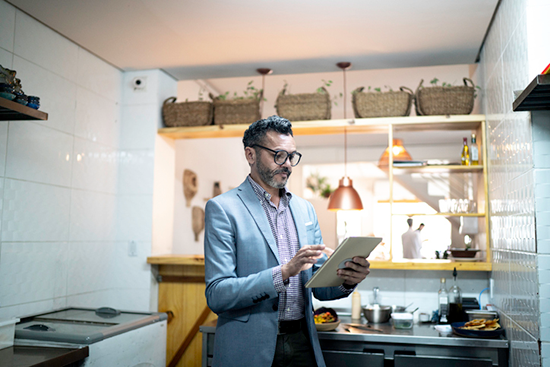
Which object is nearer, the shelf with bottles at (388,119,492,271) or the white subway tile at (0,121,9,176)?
the white subway tile at (0,121,9,176)

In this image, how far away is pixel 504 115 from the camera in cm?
235

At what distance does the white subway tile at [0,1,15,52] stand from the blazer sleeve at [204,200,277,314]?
1.53 metres

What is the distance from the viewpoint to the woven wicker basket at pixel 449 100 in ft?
9.84

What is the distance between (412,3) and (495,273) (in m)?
1.61

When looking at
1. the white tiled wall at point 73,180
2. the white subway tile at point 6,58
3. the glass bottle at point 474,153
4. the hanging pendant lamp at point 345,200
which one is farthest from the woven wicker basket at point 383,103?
the white subway tile at point 6,58

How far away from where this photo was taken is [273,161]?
1.74 metres

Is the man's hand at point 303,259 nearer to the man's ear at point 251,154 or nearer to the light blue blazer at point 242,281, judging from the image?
the light blue blazer at point 242,281

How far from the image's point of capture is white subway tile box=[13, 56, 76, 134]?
2.51m

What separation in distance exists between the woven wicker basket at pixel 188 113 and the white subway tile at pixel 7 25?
1.17 metres

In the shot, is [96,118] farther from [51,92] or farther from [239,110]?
[239,110]

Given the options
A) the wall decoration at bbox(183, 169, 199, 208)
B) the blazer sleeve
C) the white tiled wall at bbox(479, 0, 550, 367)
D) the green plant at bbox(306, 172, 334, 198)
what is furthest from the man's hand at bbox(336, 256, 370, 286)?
the green plant at bbox(306, 172, 334, 198)

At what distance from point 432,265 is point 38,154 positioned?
7.89ft

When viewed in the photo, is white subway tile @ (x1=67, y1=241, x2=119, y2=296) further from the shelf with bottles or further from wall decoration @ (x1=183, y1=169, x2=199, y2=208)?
the shelf with bottles

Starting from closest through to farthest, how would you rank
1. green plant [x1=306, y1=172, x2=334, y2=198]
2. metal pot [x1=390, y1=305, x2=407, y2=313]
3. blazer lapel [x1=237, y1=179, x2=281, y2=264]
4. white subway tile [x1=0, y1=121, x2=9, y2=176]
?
blazer lapel [x1=237, y1=179, x2=281, y2=264] → white subway tile [x1=0, y1=121, x2=9, y2=176] → metal pot [x1=390, y1=305, x2=407, y2=313] → green plant [x1=306, y1=172, x2=334, y2=198]
